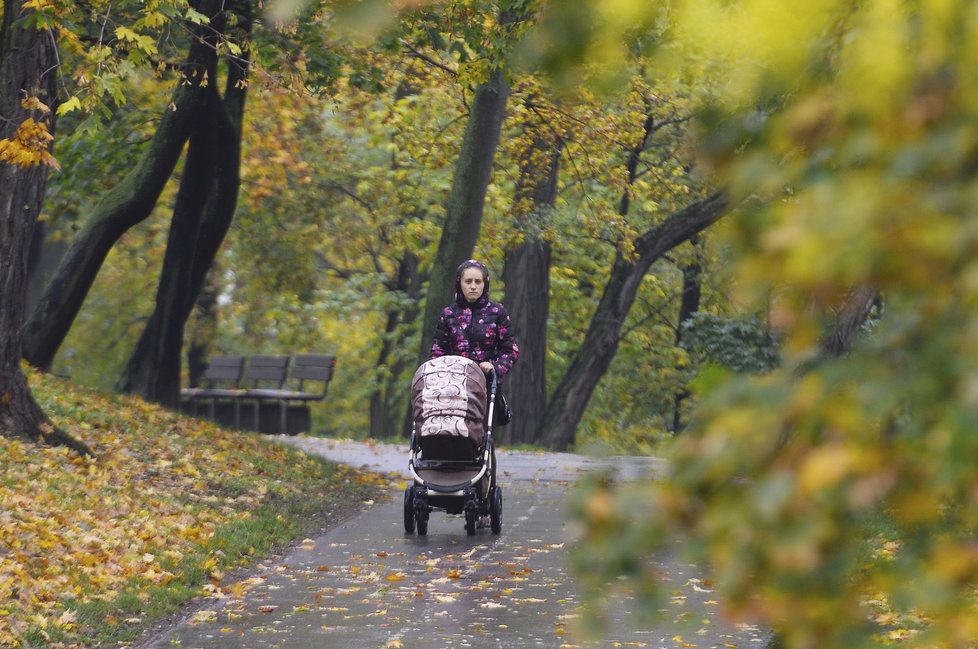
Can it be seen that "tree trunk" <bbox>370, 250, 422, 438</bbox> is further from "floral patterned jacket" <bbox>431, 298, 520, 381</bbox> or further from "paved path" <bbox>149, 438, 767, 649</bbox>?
"paved path" <bbox>149, 438, 767, 649</bbox>

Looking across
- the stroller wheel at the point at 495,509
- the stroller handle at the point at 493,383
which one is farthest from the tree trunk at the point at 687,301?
the stroller handle at the point at 493,383

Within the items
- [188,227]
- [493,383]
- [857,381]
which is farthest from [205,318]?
[857,381]

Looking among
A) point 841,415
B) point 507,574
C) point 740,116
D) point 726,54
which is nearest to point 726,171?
point 740,116

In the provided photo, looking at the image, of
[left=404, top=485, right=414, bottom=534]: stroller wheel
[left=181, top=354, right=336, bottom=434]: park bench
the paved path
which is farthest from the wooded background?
[left=404, top=485, right=414, bottom=534]: stroller wheel

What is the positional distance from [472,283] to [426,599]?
3294mm

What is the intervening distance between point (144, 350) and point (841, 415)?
62.4 feet

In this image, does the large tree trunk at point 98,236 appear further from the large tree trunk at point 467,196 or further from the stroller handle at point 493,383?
the stroller handle at point 493,383

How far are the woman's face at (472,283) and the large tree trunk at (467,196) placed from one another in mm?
6368

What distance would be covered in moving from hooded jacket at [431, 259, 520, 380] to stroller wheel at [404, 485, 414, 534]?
3.64ft

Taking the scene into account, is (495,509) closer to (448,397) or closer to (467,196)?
(448,397)

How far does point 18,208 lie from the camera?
12.0 meters

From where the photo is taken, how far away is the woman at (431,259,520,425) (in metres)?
11.0

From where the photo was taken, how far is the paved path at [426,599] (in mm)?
7109

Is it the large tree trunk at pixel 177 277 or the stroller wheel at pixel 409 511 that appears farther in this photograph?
the large tree trunk at pixel 177 277
